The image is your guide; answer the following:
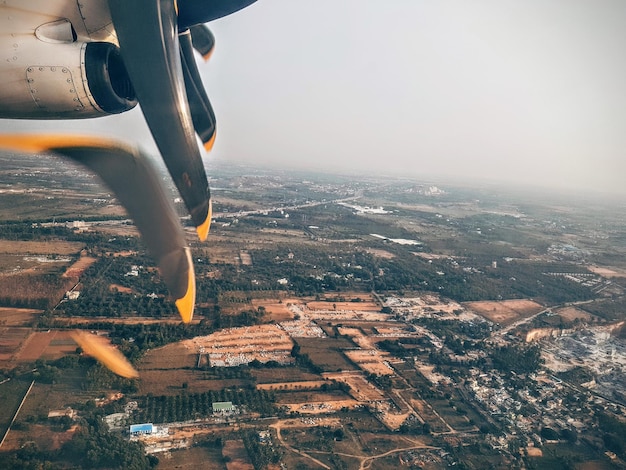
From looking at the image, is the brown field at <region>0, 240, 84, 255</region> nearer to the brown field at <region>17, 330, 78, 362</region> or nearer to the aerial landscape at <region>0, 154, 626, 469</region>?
the aerial landscape at <region>0, 154, 626, 469</region>

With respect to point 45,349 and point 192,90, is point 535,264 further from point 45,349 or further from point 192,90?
point 192,90

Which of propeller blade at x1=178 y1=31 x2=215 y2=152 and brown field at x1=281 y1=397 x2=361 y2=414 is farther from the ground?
propeller blade at x1=178 y1=31 x2=215 y2=152

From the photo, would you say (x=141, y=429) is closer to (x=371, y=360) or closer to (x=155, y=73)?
(x=371, y=360)

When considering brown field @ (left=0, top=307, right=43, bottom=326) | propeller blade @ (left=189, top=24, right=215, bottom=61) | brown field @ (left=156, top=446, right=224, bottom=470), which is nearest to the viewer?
propeller blade @ (left=189, top=24, right=215, bottom=61)

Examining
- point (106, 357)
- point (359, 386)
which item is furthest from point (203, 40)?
point (359, 386)

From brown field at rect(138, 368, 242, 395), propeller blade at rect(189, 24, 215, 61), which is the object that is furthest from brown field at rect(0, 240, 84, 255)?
propeller blade at rect(189, 24, 215, 61)
